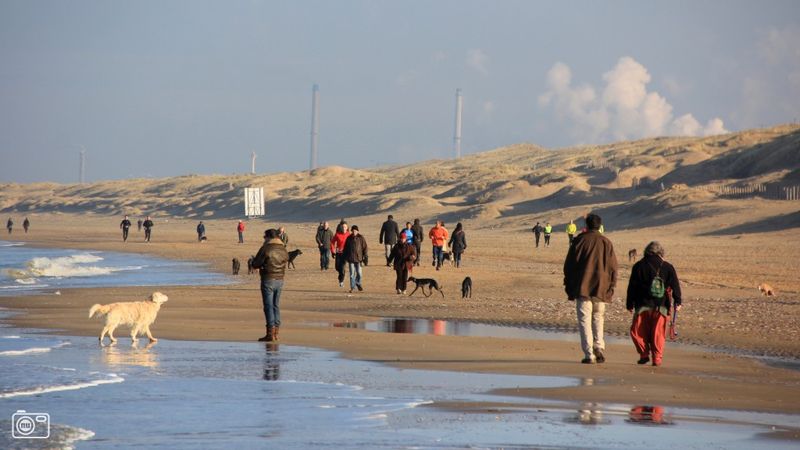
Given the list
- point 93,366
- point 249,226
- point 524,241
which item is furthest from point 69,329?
point 249,226

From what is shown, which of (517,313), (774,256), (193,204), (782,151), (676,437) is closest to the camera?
(676,437)

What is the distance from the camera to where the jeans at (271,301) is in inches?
669

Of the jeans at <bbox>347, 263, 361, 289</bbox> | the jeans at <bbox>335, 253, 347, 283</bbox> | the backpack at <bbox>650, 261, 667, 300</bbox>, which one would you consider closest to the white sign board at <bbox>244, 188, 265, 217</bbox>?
the jeans at <bbox>335, 253, 347, 283</bbox>

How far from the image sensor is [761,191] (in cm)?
7838

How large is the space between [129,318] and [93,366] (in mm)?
2522

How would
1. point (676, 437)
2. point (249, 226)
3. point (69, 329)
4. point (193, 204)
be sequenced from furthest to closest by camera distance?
point (193, 204), point (249, 226), point (69, 329), point (676, 437)

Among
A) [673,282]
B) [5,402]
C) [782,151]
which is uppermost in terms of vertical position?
[782,151]

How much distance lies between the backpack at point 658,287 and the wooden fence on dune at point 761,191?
6262cm

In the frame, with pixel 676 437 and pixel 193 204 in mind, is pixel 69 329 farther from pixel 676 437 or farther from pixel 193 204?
pixel 193 204

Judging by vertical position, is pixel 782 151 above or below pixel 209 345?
above

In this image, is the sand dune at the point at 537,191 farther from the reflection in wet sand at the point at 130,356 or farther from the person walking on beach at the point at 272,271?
the reflection in wet sand at the point at 130,356

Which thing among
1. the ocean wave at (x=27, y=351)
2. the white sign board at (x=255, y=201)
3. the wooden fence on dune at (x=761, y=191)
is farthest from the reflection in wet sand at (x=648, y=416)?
the white sign board at (x=255, y=201)

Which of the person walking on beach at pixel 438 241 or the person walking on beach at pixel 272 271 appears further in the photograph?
the person walking on beach at pixel 438 241

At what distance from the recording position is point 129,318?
16312 mm
